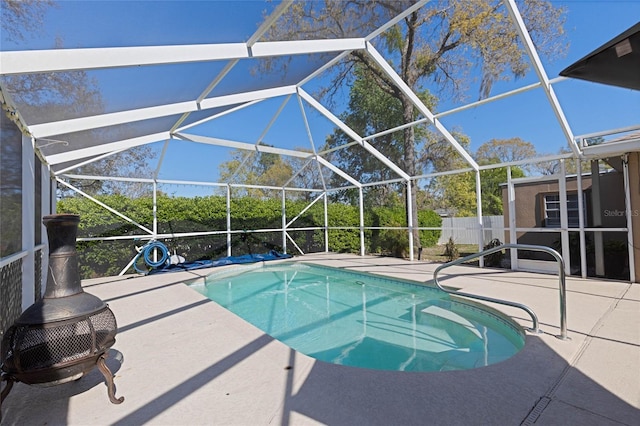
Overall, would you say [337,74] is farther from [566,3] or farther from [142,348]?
[142,348]

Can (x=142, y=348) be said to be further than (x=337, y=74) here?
No

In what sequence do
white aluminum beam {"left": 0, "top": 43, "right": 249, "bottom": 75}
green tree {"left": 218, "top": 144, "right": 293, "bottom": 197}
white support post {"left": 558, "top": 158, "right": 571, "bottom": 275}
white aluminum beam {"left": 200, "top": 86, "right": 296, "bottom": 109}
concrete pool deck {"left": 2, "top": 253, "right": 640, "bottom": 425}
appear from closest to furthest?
concrete pool deck {"left": 2, "top": 253, "right": 640, "bottom": 425}
white aluminum beam {"left": 0, "top": 43, "right": 249, "bottom": 75}
white aluminum beam {"left": 200, "top": 86, "right": 296, "bottom": 109}
white support post {"left": 558, "top": 158, "right": 571, "bottom": 275}
green tree {"left": 218, "top": 144, "right": 293, "bottom": 197}

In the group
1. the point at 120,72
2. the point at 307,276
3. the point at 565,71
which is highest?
the point at 120,72

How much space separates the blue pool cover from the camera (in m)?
8.63

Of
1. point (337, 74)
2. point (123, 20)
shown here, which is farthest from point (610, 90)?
point (123, 20)

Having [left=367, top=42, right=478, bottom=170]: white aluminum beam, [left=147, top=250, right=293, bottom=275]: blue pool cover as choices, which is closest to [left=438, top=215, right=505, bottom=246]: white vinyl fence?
[left=367, top=42, right=478, bottom=170]: white aluminum beam

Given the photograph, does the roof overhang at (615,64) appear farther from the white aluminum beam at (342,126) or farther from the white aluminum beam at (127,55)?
the white aluminum beam at (342,126)

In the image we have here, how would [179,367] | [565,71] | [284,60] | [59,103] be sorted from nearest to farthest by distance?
[565,71] < [179,367] < [59,103] < [284,60]

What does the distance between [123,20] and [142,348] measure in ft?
10.9

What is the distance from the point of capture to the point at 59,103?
3.54 metres

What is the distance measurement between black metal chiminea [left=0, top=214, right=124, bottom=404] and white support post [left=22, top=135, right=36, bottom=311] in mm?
1455

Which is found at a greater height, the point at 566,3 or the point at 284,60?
the point at 566,3

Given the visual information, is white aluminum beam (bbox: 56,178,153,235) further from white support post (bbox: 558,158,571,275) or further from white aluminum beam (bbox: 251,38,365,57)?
white support post (bbox: 558,158,571,275)

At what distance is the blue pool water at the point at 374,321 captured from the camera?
378 centimetres
